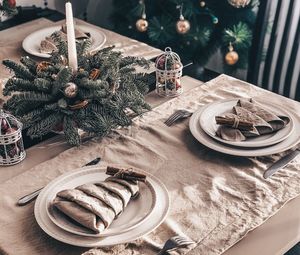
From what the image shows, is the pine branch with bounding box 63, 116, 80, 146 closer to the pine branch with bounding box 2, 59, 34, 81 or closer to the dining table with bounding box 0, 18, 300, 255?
the dining table with bounding box 0, 18, 300, 255

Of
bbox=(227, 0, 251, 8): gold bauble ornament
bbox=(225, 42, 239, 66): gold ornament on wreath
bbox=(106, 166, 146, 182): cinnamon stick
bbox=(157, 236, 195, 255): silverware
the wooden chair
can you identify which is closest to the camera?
bbox=(157, 236, 195, 255): silverware

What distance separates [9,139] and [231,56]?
1392 mm

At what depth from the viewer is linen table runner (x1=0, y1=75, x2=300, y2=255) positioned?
0.98 metres

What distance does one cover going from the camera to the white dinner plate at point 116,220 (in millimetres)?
960

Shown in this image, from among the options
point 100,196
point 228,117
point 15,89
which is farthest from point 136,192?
point 15,89

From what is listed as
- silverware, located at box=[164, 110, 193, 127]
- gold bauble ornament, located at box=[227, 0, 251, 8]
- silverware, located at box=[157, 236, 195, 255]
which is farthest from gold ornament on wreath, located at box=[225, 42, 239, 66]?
silverware, located at box=[157, 236, 195, 255]

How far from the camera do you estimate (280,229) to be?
1.04 metres

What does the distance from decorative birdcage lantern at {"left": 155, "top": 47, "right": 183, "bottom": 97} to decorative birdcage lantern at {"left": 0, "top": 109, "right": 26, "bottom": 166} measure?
0.44 meters

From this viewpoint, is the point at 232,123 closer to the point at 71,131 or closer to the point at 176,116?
the point at 176,116

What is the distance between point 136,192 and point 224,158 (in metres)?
0.26

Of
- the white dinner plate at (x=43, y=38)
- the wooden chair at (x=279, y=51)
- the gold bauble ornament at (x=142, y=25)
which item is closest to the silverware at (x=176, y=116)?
the white dinner plate at (x=43, y=38)

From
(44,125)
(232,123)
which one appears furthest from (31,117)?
(232,123)

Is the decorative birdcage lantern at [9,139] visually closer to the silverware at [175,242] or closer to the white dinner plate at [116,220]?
the white dinner plate at [116,220]

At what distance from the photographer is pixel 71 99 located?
129 cm
